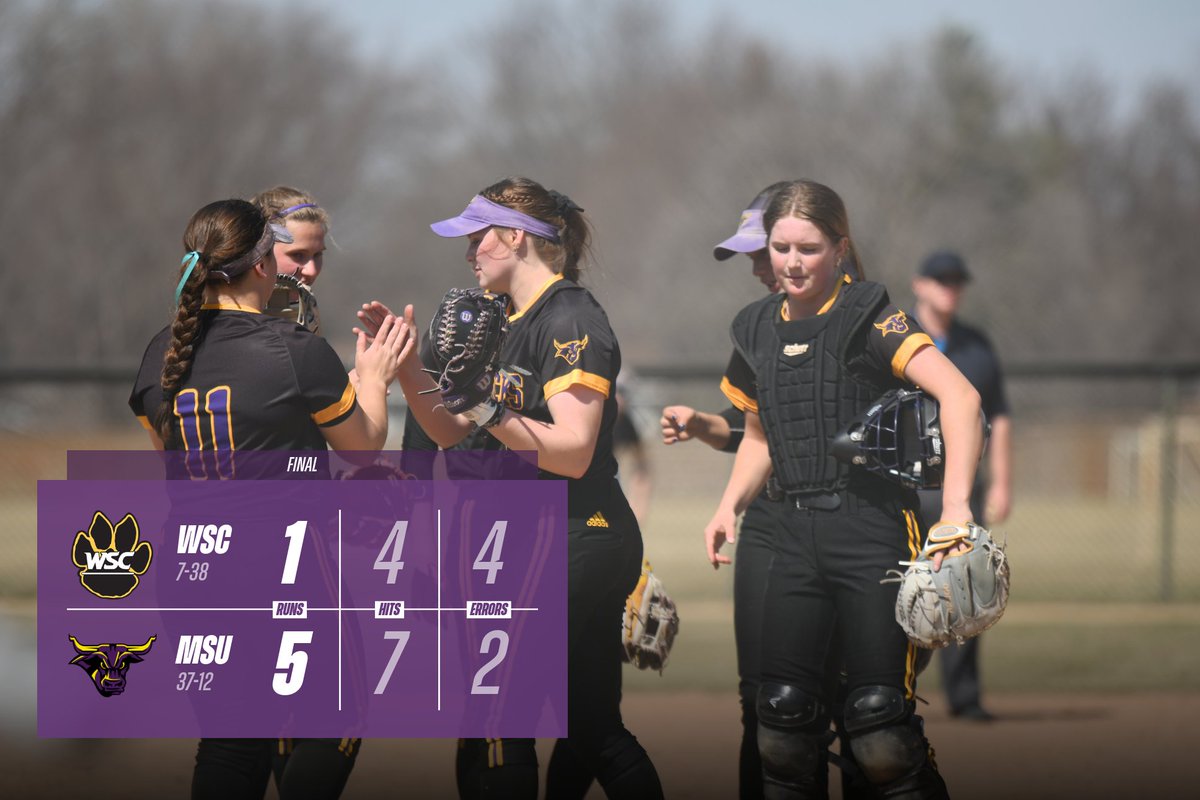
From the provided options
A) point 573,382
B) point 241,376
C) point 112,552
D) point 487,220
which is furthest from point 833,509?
point 112,552

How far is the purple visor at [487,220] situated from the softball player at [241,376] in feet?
1.41

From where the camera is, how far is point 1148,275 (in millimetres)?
42594

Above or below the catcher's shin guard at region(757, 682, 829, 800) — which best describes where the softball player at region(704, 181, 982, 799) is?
above

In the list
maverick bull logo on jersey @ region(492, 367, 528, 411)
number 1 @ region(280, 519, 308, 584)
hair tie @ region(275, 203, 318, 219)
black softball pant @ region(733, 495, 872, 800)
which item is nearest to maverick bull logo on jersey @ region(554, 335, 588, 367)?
maverick bull logo on jersey @ region(492, 367, 528, 411)

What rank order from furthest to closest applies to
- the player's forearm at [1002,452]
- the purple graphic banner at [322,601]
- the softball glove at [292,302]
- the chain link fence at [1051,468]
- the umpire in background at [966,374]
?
the chain link fence at [1051,468]
the player's forearm at [1002,452]
the umpire in background at [966,374]
the softball glove at [292,302]
the purple graphic banner at [322,601]

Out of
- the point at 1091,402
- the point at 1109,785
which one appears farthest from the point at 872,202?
the point at 1109,785

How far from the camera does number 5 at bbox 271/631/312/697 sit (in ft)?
12.7

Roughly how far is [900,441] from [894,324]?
0.34 meters

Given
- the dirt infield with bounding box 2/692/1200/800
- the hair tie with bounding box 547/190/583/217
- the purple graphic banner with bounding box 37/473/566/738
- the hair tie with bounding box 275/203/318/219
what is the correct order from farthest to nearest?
the dirt infield with bounding box 2/692/1200/800 < the hair tie with bounding box 275/203/318/219 < the hair tie with bounding box 547/190/583/217 < the purple graphic banner with bounding box 37/473/566/738

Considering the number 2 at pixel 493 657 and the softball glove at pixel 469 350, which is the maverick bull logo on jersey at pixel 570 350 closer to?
the softball glove at pixel 469 350

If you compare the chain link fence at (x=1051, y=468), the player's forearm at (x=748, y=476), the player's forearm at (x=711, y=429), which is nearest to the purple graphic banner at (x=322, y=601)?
the player's forearm at (x=748, y=476)

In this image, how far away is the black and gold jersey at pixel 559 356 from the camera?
3.94m

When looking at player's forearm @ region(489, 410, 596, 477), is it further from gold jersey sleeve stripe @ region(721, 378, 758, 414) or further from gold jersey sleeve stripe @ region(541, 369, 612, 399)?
gold jersey sleeve stripe @ region(721, 378, 758, 414)

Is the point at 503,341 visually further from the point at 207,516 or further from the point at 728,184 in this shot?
the point at 728,184
